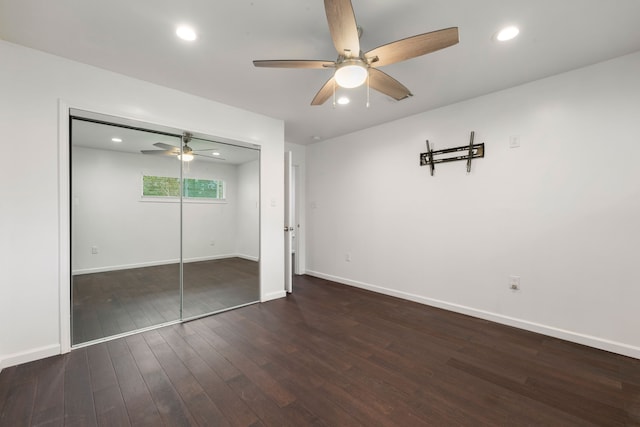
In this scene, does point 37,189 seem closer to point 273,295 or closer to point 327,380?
point 273,295

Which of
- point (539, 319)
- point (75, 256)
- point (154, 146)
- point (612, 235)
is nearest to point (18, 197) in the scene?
point (75, 256)

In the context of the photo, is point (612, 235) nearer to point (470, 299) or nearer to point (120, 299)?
point (470, 299)

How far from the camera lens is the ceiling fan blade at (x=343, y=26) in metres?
1.32

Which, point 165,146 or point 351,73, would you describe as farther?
point 165,146

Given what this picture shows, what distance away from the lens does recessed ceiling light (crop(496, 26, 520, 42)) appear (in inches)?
76.7

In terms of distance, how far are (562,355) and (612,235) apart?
1170mm

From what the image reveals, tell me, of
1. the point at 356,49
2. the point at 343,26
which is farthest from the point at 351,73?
the point at 343,26

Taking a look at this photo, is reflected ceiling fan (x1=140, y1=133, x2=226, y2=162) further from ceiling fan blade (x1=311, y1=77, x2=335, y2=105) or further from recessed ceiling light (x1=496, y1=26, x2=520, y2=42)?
recessed ceiling light (x1=496, y1=26, x2=520, y2=42)

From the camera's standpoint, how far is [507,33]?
6.52ft

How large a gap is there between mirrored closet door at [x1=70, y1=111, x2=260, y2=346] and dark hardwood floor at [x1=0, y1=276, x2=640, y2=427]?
21.1 inches

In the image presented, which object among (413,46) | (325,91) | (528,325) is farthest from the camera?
(528,325)

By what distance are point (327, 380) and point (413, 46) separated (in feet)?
7.75

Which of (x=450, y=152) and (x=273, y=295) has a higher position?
(x=450, y=152)

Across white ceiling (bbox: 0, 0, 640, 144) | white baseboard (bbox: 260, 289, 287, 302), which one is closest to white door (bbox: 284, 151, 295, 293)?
→ white baseboard (bbox: 260, 289, 287, 302)
